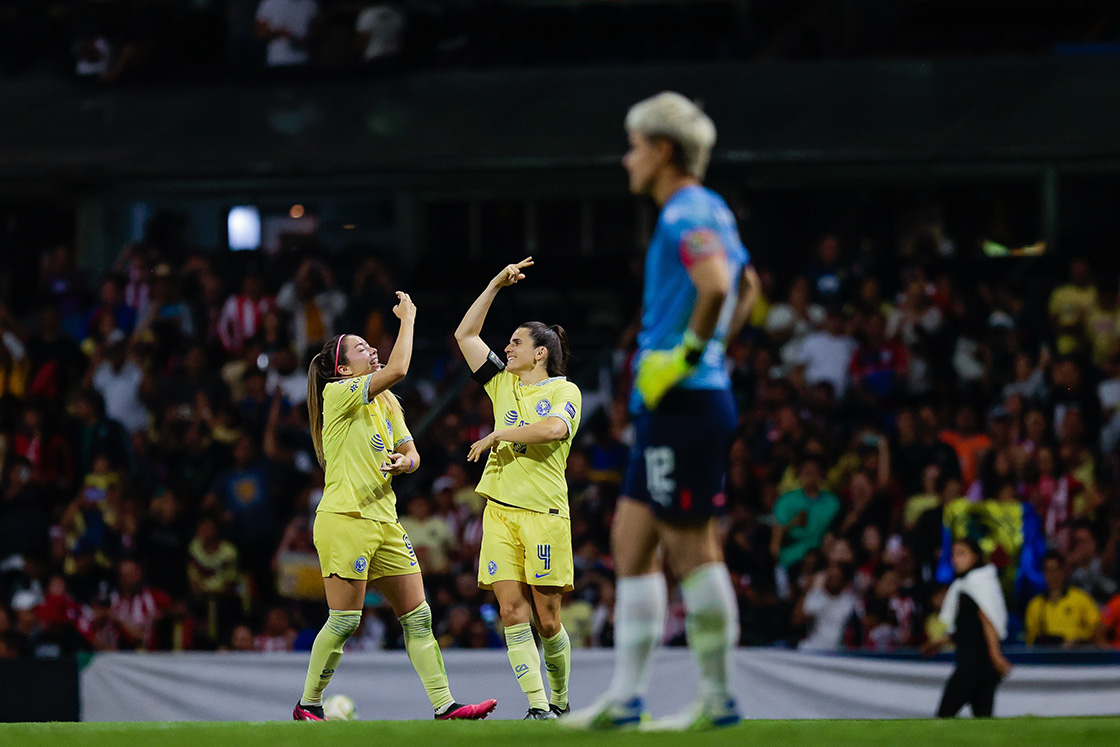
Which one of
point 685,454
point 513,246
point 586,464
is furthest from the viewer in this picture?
point 513,246

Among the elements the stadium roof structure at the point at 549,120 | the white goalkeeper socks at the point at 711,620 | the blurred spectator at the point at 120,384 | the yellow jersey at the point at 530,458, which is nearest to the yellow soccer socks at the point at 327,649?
the yellow jersey at the point at 530,458

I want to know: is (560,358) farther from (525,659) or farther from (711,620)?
(711,620)

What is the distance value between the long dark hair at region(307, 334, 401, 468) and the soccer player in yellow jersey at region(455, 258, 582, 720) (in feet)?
2.26

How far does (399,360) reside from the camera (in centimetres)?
846

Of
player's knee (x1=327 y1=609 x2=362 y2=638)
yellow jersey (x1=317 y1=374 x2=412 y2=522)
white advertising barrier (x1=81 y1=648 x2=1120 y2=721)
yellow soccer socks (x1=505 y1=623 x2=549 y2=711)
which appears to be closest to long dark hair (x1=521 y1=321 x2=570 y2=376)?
yellow jersey (x1=317 y1=374 x2=412 y2=522)

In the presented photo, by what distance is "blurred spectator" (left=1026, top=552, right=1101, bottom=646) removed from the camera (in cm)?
1372

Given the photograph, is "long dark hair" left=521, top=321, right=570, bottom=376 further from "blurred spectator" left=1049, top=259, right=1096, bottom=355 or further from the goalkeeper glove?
"blurred spectator" left=1049, top=259, right=1096, bottom=355

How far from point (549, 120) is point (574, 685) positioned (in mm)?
8968

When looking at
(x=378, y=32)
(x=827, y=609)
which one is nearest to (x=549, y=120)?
(x=378, y=32)

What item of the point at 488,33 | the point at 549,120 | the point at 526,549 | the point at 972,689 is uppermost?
the point at 488,33

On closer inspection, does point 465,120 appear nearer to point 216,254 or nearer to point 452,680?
point 216,254

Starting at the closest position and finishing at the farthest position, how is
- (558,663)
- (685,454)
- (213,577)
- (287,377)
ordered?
(685,454), (558,663), (213,577), (287,377)

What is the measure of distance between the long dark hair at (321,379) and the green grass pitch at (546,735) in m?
2.23

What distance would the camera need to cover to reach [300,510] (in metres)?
15.8
